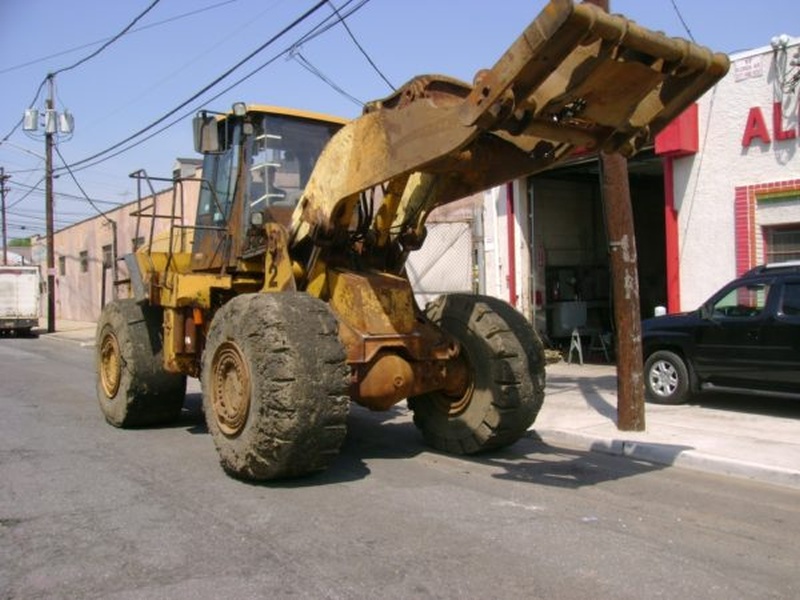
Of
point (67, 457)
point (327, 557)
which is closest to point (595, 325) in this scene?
point (67, 457)

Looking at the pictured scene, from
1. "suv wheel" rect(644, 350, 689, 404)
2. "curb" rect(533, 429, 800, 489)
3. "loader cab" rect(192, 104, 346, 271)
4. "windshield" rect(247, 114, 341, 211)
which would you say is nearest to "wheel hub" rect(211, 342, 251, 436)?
"loader cab" rect(192, 104, 346, 271)

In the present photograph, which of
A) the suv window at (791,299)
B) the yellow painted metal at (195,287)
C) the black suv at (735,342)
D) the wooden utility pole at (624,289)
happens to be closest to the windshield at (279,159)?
the yellow painted metal at (195,287)

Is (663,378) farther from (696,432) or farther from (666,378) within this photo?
(696,432)

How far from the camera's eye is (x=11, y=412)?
425 inches

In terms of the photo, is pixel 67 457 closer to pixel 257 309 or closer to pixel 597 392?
pixel 257 309

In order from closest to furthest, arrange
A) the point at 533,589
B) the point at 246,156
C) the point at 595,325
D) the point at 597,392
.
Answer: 1. the point at 533,589
2. the point at 246,156
3. the point at 597,392
4. the point at 595,325

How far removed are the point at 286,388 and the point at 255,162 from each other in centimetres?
289

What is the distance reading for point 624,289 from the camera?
8898 mm

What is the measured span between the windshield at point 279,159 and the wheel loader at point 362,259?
0.6 inches

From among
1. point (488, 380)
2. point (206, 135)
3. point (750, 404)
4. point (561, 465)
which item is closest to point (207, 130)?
point (206, 135)

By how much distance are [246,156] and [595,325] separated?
39.4ft

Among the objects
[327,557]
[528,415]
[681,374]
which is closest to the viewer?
[327,557]

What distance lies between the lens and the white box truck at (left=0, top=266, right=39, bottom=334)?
31312 millimetres

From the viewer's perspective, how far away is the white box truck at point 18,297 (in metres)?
31.3
